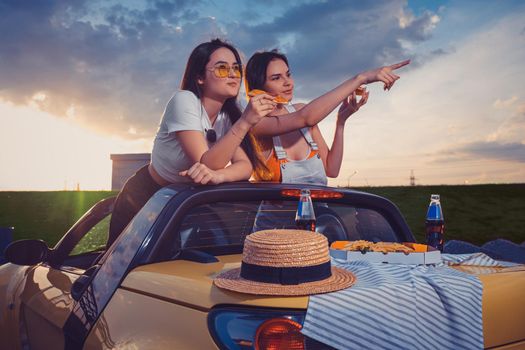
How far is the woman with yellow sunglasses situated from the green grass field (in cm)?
1195

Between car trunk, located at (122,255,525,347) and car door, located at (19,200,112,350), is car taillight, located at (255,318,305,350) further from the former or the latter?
car door, located at (19,200,112,350)

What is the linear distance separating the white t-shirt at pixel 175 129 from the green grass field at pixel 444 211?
12.3 metres

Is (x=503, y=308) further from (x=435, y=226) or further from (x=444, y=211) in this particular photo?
(x=444, y=211)

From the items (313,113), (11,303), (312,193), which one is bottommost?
(11,303)

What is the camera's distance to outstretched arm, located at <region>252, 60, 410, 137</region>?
153 inches

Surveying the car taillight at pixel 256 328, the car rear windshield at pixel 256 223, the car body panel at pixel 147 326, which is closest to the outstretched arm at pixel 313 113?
the car rear windshield at pixel 256 223

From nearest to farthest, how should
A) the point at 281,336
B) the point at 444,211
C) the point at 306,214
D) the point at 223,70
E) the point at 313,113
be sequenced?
the point at 281,336 → the point at 306,214 → the point at 313,113 → the point at 223,70 → the point at 444,211

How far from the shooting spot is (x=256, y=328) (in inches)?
73.2

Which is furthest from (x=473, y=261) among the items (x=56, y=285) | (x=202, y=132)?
(x=56, y=285)

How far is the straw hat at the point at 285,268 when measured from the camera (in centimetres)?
197

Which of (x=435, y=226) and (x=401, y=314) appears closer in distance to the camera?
(x=401, y=314)

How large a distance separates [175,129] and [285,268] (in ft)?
6.20

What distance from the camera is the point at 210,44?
4.31 metres

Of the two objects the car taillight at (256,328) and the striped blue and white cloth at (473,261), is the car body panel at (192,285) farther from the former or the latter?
the striped blue and white cloth at (473,261)
